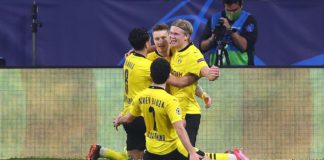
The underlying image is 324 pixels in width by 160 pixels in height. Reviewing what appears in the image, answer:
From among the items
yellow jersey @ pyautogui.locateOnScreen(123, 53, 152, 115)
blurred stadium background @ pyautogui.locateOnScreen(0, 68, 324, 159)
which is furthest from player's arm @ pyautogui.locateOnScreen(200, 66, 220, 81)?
blurred stadium background @ pyautogui.locateOnScreen(0, 68, 324, 159)

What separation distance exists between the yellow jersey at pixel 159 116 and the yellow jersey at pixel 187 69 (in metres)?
1.00

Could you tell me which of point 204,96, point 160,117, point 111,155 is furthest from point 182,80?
point 111,155

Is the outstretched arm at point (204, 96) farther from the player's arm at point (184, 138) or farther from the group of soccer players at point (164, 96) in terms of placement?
the player's arm at point (184, 138)

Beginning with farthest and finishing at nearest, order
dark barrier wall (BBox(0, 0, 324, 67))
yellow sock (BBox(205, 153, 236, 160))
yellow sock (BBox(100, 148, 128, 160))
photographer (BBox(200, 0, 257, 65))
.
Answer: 1. dark barrier wall (BBox(0, 0, 324, 67))
2. photographer (BBox(200, 0, 257, 65))
3. yellow sock (BBox(100, 148, 128, 160))
4. yellow sock (BBox(205, 153, 236, 160))

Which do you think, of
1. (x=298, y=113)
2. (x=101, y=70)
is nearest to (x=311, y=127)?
(x=298, y=113)

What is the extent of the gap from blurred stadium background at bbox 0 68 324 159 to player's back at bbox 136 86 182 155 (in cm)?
391

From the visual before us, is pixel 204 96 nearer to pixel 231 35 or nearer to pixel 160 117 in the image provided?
pixel 160 117

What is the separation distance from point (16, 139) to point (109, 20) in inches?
102

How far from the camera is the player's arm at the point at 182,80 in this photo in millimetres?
9930

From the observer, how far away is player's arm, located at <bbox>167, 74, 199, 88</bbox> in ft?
32.6

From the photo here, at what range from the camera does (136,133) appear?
35.6ft

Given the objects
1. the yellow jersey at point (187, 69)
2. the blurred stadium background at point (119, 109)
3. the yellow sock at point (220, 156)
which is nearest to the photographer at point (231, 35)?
the blurred stadium background at point (119, 109)

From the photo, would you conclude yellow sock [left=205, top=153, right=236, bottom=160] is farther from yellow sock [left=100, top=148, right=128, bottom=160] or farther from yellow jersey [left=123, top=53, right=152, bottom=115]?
yellow sock [left=100, top=148, right=128, bottom=160]

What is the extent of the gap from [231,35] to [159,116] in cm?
463
